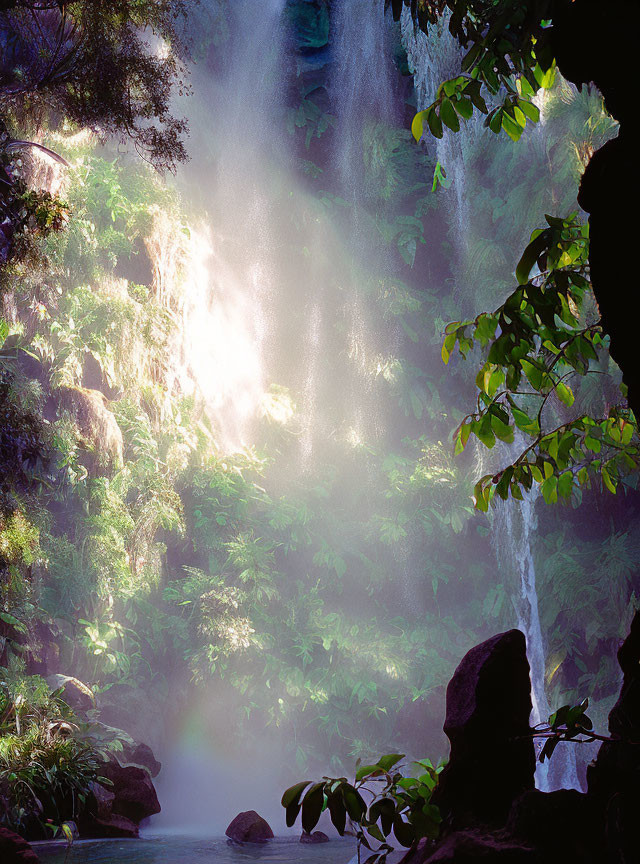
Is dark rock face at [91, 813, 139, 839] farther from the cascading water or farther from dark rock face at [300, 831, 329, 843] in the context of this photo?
the cascading water

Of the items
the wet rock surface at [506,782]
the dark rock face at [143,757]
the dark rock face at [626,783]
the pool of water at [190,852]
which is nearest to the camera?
the dark rock face at [626,783]

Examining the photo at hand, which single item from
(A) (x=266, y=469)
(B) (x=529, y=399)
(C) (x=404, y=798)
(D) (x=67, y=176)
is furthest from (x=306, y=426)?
(C) (x=404, y=798)

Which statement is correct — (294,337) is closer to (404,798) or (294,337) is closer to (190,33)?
(190,33)

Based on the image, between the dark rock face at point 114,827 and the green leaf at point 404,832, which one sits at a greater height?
the green leaf at point 404,832

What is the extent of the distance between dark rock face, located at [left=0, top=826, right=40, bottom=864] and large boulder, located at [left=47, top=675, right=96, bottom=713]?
4.31 metres

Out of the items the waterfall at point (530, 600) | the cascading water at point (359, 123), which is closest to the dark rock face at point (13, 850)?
the waterfall at point (530, 600)

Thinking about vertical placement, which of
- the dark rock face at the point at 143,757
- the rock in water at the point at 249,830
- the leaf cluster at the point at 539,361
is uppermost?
the leaf cluster at the point at 539,361

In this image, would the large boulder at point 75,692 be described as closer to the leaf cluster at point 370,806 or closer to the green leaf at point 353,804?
the leaf cluster at point 370,806

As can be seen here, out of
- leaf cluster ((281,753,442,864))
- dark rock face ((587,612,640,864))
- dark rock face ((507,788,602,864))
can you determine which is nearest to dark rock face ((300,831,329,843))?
dark rock face ((507,788,602,864))

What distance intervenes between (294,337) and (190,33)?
5.52 m

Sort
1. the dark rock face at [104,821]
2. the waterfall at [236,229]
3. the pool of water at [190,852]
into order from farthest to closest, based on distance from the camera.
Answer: the waterfall at [236,229] < the dark rock face at [104,821] < the pool of water at [190,852]

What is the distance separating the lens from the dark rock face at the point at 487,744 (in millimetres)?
2021

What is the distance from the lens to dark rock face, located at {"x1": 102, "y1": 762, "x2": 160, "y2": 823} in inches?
248

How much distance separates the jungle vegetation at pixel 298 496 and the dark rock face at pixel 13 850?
2.58 meters
